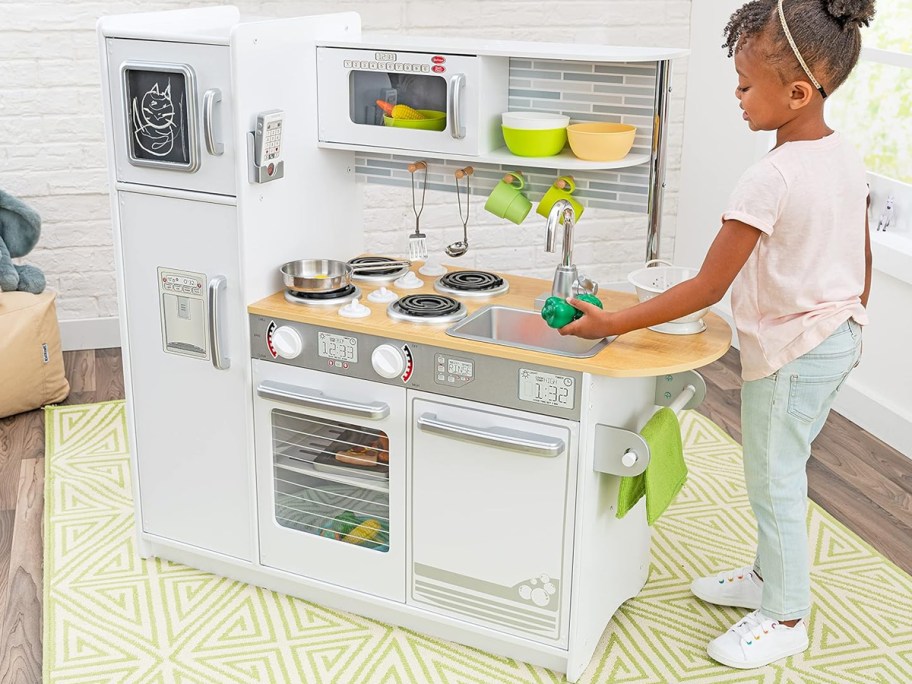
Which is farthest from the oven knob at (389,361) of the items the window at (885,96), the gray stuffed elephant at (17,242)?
the window at (885,96)

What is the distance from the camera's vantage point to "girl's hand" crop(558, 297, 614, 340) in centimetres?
193

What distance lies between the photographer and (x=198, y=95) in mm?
2109

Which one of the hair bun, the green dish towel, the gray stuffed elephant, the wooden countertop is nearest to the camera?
the hair bun

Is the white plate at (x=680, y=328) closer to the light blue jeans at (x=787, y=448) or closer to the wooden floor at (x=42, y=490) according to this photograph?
the light blue jeans at (x=787, y=448)

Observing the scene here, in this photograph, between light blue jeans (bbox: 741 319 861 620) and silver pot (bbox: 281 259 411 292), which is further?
silver pot (bbox: 281 259 411 292)

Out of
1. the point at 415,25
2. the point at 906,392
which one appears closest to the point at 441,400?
the point at 906,392

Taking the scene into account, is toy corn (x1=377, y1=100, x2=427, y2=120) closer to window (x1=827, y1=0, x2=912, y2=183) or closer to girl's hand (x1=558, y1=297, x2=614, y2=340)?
girl's hand (x1=558, y1=297, x2=614, y2=340)

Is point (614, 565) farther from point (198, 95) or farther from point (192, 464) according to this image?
point (198, 95)

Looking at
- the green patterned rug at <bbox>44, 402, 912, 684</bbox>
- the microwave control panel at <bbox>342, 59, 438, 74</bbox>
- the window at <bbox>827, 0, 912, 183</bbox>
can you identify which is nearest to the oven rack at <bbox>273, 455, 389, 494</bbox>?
the green patterned rug at <bbox>44, 402, 912, 684</bbox>

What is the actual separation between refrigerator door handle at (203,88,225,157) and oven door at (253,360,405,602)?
48 centimetres

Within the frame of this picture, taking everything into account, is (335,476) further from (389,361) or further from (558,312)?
(558,312)

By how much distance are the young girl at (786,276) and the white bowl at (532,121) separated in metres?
0.41

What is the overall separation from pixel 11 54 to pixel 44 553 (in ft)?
6.24

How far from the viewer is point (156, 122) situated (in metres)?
2.17
